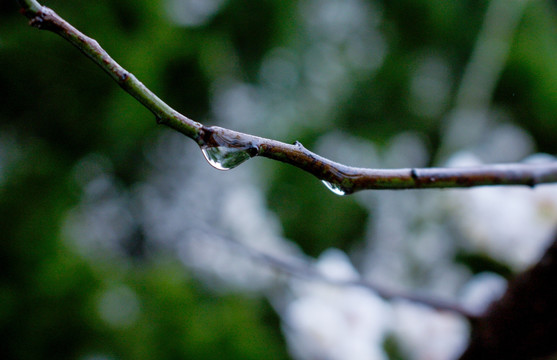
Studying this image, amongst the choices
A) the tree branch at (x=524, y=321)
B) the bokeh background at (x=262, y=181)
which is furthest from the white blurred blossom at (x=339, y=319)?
the tree branch at (x=524, y=321)

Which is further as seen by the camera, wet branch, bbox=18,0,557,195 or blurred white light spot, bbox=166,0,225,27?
blurred white light spot, bbox=166,0,225,27

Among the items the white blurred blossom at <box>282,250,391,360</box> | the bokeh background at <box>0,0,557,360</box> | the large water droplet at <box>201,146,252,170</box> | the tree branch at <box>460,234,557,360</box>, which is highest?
Result: the bokeh background at <box>0,0,557,360</box>

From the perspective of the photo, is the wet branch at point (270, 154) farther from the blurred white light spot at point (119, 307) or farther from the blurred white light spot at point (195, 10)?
the blurred white light spot at point (195, 10)

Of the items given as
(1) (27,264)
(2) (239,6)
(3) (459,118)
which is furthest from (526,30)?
(1) (27,264)

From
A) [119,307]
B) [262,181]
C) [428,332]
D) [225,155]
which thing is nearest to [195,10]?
[262,181]

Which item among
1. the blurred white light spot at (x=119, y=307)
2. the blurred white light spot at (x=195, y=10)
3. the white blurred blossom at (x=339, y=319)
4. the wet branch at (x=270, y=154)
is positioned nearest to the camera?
the wet branch at (x=270, y=154)

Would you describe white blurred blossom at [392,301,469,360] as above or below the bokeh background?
below

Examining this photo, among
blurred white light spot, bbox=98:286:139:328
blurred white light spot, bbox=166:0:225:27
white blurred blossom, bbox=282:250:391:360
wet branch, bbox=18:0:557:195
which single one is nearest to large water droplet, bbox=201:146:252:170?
wet branch, bbox=18:0:557:195

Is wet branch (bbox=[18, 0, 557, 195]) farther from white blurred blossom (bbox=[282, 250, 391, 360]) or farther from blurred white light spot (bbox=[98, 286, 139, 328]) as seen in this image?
blurred white light spot (bbox=[98, 286, 139, 328])
